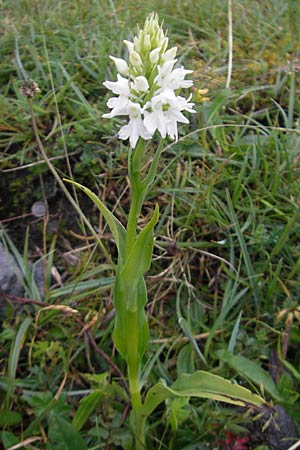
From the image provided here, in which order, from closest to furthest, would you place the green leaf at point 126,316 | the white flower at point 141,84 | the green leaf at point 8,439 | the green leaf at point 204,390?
the white flower at point 141,84, the green leaf at point 204,390, the green leaf at point 126,316, the green leaf at point 8,439

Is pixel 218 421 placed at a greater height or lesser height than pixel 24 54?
lesser

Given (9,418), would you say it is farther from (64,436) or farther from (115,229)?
(115,229)

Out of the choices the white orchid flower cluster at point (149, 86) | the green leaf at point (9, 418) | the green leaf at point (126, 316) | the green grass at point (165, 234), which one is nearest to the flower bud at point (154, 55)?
the white orchid flower cluster at point (149, 86)

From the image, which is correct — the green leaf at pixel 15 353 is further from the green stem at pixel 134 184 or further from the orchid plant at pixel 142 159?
the green stem at pixel 134 184

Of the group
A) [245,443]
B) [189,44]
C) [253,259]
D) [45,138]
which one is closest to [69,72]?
[45,138]

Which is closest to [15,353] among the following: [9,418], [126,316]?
[9,418]

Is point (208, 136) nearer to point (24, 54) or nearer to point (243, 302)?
point (243, 302)
